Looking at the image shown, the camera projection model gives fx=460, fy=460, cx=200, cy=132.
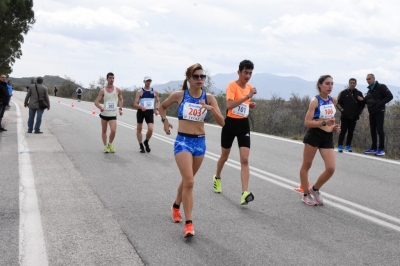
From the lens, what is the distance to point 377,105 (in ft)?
37.6

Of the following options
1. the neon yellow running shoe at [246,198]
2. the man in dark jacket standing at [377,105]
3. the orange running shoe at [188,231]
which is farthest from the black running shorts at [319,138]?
the man in dark jacket standing at [377,105]

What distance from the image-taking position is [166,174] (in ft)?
27.7

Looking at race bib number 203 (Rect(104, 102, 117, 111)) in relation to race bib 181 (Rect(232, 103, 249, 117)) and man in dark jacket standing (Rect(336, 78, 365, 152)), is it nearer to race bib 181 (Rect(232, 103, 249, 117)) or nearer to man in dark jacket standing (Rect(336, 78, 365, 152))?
race bib 181 (Rect(232, 103, 249, 117))

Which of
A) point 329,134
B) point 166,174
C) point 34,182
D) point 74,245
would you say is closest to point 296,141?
point 166,174

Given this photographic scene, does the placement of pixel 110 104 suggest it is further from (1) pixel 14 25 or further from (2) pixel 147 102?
(1) pixel 14 25

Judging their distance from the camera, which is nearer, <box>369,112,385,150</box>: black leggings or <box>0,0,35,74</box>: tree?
<box>369,112,385,150</box>: black leggings

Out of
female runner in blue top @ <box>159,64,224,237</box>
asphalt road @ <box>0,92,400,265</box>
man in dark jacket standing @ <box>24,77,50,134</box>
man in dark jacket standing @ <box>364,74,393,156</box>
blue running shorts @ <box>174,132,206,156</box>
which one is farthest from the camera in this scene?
man in dark jacket standing @ <box>24,77,50,134</box>

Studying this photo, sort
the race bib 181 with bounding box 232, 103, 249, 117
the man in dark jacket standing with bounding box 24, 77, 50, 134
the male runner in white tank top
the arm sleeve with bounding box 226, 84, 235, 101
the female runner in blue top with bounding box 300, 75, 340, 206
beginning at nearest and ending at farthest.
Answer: the female runner in blue top with bounding box 300, 75, 340, 206 → the arm sleeve with bounding box 226, 84, 235, 101 → the race bib 181 with bounding box 232, 103, 249, 117 → the male runner in white tank top → the man in dark jacket standing with bounding box 24, 77, 50, 134

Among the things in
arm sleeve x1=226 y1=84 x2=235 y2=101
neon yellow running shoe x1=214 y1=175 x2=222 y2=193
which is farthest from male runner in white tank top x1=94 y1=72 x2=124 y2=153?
arm sleeve x1=226 y1=84 x2=235 y2=101

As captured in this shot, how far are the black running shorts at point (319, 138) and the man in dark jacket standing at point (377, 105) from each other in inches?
220

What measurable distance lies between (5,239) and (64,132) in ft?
35.8

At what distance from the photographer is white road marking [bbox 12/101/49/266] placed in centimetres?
424

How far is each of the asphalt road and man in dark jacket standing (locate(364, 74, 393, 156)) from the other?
1212 mm

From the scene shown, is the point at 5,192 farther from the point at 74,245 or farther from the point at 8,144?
the point at 8,144
